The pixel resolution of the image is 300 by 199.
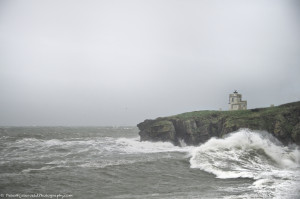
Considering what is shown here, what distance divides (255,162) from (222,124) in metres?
18.6

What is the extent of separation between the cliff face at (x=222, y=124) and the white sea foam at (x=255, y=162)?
68.7 inches

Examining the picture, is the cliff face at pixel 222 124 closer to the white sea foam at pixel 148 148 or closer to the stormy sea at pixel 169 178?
the white sea foam at pixel 148 148

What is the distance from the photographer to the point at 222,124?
122 ft

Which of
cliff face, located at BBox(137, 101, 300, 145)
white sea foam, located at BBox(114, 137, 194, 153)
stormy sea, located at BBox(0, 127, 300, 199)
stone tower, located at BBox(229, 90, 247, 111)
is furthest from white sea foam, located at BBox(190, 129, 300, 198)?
stone tower, located at BBox(229, 90, 247, 111)

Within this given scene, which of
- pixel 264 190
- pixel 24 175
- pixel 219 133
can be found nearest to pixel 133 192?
pixel 264 190

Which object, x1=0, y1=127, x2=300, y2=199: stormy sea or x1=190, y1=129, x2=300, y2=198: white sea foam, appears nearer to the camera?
x1=0, y1=127, x2=300, y2=199: stormy sea

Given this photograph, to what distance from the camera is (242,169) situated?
1614 cm

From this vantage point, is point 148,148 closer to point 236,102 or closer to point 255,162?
point 255,162

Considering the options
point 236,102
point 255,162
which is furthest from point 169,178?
point 236,102

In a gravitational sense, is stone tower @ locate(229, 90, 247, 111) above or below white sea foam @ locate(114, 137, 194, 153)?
above

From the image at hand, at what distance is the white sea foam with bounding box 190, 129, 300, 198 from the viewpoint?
1175cm

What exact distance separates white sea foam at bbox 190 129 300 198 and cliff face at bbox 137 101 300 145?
68.7 inches

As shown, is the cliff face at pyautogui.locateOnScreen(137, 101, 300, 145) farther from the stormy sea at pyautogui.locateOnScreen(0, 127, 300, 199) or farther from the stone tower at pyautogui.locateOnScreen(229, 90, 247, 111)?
the stone tower at pyautogui.locateOnScreen(229, 90, 247, 111)

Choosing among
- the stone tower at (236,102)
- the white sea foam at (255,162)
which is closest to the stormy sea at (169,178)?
the white sea foam at (255,162)
